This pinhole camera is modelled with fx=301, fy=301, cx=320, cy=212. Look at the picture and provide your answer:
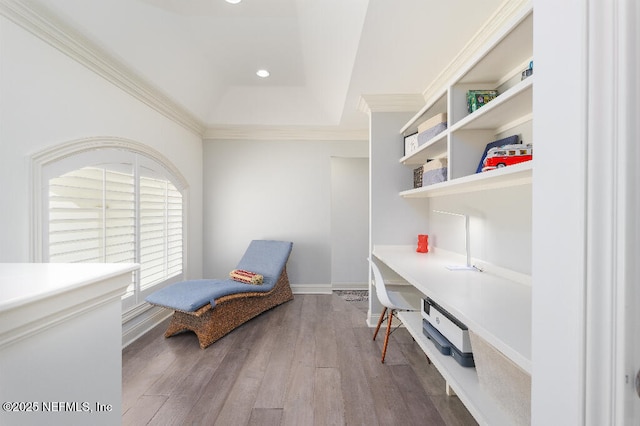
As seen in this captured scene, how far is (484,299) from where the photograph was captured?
4.72ft

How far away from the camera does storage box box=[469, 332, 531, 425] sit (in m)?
1.12

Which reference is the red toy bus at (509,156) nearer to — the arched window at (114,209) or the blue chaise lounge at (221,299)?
the blue chaise lounge at (221,299)

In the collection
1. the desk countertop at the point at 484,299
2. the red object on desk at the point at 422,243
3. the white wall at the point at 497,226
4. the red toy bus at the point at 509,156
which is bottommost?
the desk countertop at the point at 484,299

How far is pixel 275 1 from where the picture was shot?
232 cm

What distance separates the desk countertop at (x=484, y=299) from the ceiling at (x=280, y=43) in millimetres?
1608

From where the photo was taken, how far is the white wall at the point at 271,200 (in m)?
4.38

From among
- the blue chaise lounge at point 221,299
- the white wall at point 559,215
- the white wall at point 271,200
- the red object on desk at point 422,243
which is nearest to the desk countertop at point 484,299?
the white wall at point 559,215

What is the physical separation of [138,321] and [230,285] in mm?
891

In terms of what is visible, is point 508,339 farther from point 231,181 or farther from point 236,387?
point 231,181

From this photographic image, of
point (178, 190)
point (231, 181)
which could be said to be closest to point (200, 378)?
point (178, 190)

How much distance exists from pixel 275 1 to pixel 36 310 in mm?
2548

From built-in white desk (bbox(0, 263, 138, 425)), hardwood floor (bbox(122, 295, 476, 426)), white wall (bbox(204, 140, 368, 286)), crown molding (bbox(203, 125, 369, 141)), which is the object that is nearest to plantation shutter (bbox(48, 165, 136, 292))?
hardwood floor (bbox(122, 295, 476, 426))

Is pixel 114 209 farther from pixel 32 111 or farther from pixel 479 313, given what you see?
pixel 479 313

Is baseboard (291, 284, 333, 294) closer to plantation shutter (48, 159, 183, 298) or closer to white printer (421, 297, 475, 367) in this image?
plantation shutter (48, 159, 183, 298)
